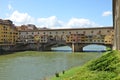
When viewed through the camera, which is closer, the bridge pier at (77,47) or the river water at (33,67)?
the river water at (33,67)

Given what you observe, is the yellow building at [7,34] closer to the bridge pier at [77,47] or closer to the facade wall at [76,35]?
the facade wall at [76,35]

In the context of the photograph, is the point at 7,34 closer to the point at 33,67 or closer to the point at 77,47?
the point at 77,47

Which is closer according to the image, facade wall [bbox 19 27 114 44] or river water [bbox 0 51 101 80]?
river water [bbox 0 51 101 80]

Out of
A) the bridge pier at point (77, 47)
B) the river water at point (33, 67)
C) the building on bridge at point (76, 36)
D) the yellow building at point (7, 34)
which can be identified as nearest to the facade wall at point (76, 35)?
the building on bridge at point (76, 36)

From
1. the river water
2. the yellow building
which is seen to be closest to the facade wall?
the yellow building

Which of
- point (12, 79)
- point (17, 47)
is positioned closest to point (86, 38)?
point (17, 47)

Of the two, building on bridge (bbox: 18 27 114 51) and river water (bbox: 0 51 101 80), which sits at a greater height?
building on bridge (bbox: 18 27 114 51)

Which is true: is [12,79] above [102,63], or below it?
below

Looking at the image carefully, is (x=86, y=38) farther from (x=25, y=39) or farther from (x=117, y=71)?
(x=117, y=71)

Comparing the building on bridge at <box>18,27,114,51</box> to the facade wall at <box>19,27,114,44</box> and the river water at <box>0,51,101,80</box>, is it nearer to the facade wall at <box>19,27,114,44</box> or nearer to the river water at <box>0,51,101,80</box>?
the facade wall at <box>19,27,114,44</box>

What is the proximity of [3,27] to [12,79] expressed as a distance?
53.7m

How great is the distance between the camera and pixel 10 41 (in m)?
75.8

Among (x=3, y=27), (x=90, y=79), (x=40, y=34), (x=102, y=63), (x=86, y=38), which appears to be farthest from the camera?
(x=40, y=34)

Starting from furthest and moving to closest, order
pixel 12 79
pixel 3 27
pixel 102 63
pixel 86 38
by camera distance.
A: pixel 86 38
pixel 3 27
pixel 12 79
pixel 102 63
